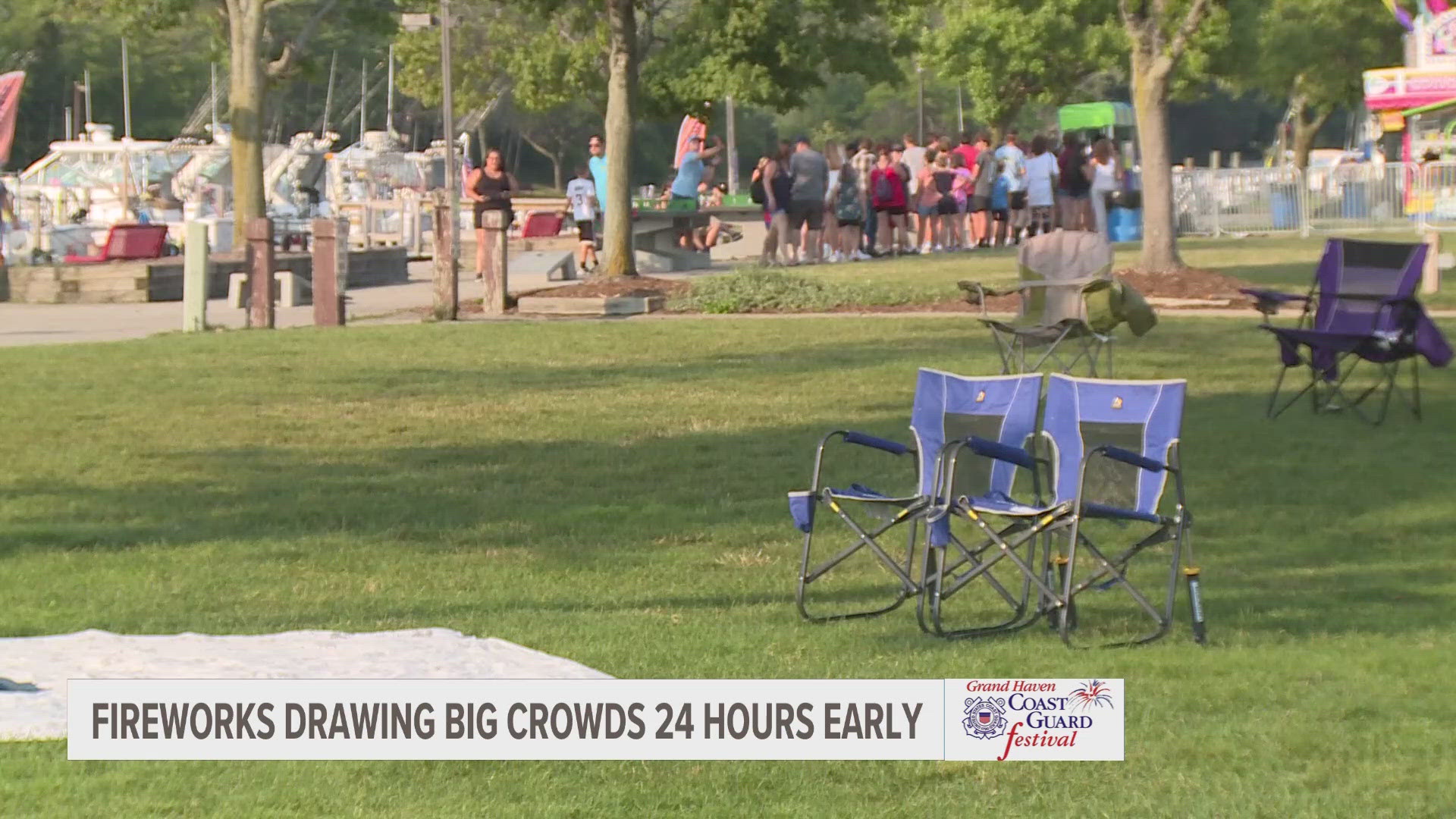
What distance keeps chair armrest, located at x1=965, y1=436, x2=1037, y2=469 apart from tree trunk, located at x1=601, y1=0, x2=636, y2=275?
1746 centimetres

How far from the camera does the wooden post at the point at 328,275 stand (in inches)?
824

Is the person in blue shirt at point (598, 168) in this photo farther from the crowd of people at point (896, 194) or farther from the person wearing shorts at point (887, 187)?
the person wearing shorts at point (887, 187)

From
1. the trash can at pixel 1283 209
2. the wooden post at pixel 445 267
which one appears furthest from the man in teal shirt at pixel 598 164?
the trash can at pixel 1283 209

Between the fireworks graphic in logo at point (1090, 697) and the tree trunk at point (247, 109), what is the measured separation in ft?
88.7

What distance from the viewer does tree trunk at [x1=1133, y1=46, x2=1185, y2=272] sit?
22.5 metres

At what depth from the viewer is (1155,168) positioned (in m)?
22.6

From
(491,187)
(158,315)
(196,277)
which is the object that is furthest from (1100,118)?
(196,277)

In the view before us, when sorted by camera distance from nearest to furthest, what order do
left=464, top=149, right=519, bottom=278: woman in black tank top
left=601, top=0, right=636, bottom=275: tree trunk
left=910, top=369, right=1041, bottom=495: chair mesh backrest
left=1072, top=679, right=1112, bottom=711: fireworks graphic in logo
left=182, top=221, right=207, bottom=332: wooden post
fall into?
left=1072, top=679, right=1112, bottom=711: fireworks graphic in logo → left=910, top=369, right=1041, bottom=495: chair mesh backrest → left=182, top=221, right=207, bottom=332: wooden post → left=601, top=0, right=636, bottom=275: tree trunk → left=464, top=149, right=519, bottom=278: woman in black tank top

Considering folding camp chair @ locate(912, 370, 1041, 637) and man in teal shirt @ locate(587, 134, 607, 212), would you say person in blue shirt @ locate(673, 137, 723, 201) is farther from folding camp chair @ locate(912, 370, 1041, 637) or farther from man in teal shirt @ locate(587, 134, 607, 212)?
folding camp chair @ locate(912, 370, 1041, 637)

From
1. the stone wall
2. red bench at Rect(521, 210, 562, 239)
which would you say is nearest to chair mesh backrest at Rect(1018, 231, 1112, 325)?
the stone wall

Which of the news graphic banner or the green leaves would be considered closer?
the news graphic banner

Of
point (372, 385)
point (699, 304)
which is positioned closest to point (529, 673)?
point (372, 385)

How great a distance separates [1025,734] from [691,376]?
10.2m

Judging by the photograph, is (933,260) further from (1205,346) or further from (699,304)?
(1205,346)
